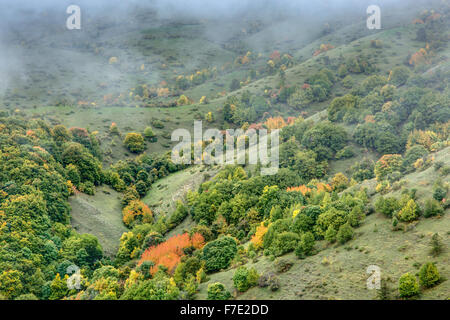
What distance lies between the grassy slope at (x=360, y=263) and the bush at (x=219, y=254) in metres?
2.87

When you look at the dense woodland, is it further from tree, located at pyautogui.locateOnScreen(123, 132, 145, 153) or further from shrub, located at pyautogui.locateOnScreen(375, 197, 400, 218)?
tree, located at pyautogui.locateOnScreen(123, 132, 145, 153)

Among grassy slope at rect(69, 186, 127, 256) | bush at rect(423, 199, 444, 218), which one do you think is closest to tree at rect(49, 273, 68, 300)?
grassy slope at rect(69, 186, 127, 256)

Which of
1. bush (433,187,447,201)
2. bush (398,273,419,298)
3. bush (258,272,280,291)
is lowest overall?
bush (258,272,280,291)

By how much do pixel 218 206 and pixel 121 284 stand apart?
25.5 metres

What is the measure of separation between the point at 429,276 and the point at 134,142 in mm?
107485

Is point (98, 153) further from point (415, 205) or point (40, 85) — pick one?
point (40, 85)

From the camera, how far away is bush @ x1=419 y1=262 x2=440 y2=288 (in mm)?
30078

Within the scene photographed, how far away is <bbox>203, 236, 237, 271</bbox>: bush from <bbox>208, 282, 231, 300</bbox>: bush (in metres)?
9.43

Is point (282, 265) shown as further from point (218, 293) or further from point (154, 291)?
point (154, 291)

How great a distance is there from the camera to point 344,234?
42719 millimetres

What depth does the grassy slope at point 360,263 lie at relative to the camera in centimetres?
3394

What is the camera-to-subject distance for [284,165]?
8862cm

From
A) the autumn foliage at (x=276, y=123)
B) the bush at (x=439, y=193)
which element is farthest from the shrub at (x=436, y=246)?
the autumn foliage at (x=276, y=123)
